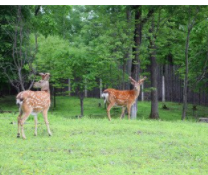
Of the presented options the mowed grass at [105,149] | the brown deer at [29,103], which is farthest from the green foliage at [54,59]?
the brown deer at [29,103]

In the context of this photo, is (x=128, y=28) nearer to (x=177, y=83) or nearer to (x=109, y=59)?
(x=109, y=59)

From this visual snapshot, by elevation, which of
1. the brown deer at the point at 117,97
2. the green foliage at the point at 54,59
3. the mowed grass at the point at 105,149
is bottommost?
the mowed grass at the point at 105,149

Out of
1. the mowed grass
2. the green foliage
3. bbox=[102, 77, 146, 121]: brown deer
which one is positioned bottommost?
the mowed grass

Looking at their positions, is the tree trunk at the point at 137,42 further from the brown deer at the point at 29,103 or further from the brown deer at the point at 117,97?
the brown deer at the point at 29,103

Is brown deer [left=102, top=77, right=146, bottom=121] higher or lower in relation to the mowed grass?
higher

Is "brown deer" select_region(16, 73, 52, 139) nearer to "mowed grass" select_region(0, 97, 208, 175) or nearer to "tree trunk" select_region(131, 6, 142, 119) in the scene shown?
"mowed grass" select_region(0, 97, 208, 175)

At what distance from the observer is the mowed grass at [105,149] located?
6184 mm

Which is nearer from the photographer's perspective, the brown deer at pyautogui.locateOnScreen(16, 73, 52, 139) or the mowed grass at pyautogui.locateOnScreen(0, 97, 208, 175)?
the mowed grass at pyautogui.locateOnScreen(0, 97, 208, 175)

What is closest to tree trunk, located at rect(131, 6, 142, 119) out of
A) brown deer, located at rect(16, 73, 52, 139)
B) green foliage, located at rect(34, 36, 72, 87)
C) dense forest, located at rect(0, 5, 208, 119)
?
dense forest, located at rect(0, 5, 208, 119)

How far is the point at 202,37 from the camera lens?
57.7 feet

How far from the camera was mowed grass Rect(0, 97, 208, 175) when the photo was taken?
20.3 feet
